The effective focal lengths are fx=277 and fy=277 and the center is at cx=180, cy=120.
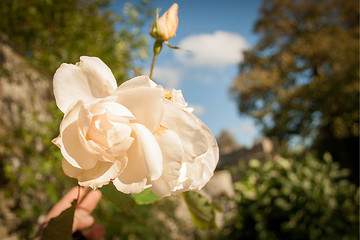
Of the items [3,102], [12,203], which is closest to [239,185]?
[12,203]

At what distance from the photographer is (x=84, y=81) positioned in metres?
0.35

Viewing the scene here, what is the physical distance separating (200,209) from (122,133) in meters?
0.37

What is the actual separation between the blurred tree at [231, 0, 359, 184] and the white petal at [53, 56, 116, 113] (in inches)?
390

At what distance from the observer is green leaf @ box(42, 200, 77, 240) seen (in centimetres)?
42

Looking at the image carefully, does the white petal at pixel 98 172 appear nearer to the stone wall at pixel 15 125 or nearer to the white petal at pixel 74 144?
the white petal at pixel 74 144

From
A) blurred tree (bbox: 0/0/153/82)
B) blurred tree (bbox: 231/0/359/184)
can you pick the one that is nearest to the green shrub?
blurred tree (bbox: 0/0/153/82)

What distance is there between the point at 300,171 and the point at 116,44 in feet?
7.34

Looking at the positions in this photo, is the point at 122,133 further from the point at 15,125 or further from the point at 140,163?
the point at 15,125

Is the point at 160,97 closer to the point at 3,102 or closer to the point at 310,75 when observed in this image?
the point at 3,102

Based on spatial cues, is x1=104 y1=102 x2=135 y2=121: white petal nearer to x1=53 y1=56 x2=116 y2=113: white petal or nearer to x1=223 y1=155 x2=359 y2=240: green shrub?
x1=53 y1=56 x2=116 y2=113: white petal

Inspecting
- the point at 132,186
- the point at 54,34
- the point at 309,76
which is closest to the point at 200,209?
the point at 132,186

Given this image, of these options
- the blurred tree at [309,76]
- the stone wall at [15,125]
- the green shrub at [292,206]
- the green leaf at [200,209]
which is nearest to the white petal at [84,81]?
the green leaf at [200,209]

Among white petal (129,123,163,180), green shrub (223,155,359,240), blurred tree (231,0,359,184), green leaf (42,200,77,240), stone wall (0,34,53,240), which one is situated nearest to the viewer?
white petal (129,123,163,180)

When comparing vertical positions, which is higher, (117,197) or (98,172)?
(98,172)
